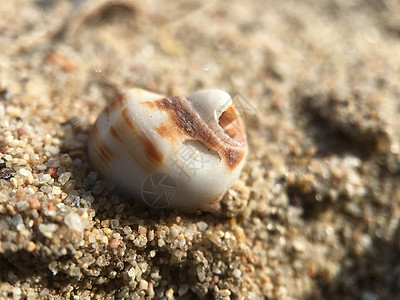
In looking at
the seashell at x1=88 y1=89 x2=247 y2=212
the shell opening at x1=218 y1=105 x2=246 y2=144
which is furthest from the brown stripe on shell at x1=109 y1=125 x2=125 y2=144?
the shell opening at x1=218 y1=105 x2=246 y2=144

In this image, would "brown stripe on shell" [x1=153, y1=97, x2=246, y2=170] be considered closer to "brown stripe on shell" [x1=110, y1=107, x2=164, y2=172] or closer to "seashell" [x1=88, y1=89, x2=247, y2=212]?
"seashell" [x1=88, y1=89, x2=247, y2=212]

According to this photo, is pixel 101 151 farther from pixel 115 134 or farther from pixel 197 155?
pixel 197 155

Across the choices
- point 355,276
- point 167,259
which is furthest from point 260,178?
point 355,276

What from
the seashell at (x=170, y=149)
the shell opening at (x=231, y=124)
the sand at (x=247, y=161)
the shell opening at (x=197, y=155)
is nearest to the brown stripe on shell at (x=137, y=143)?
the seashell at (x=170, y=149)

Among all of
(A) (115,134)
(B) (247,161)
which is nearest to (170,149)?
(A) (115,134)

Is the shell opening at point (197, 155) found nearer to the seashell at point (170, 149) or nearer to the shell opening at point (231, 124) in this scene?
the seashell at point (170, 149)

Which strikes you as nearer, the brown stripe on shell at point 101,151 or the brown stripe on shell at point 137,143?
the brown stripe on shell at point 137,143
